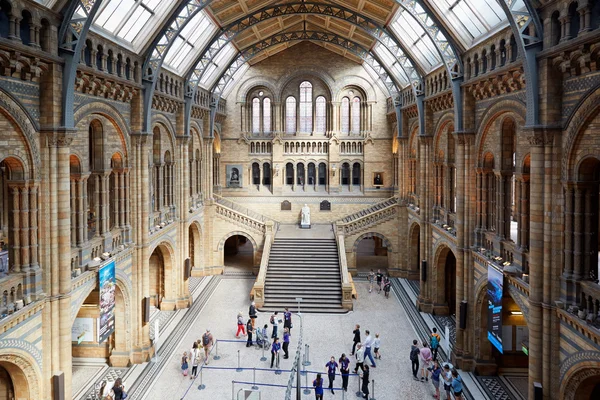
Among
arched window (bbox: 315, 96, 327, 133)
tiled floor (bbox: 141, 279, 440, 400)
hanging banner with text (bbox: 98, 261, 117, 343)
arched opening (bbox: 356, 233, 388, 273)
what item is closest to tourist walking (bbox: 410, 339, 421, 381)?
tiled floor (bbox: 141, 279, 440, 400)

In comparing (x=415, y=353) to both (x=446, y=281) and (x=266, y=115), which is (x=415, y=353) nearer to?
(x=446, y=281)

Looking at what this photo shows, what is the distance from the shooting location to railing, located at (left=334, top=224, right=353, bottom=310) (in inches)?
995

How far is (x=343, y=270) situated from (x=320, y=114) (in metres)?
14.7

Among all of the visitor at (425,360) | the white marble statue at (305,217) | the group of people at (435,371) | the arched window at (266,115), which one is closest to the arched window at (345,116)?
the arched window at (266,115)

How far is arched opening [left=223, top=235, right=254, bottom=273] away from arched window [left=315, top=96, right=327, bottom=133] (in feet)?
35.7

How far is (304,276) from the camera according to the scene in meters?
27.8

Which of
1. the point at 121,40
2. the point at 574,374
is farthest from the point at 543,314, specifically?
the point at 121,40

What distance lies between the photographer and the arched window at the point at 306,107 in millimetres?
37031

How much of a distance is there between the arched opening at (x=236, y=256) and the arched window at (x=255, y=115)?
8975 millimetres

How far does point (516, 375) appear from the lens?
693 inches

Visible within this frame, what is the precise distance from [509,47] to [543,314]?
26.0 feet

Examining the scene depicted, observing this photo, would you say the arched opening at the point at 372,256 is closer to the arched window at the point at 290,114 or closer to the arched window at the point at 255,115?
the arched window at the point at 290,114

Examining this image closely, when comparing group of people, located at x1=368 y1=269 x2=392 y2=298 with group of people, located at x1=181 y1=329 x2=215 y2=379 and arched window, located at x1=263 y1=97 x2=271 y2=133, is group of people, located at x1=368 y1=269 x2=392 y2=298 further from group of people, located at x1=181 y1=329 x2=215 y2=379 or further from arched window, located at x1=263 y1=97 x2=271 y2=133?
arched window, located at x1=263 y1=97 x2=271 y2=133

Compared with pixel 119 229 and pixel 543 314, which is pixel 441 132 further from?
pixel 119 229
